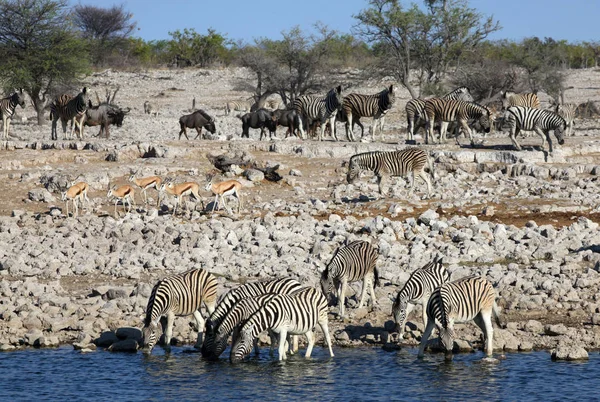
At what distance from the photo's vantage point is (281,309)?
12.1 m

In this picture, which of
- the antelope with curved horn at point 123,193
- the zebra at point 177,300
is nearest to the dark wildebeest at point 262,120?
the antelope with curved horn at point 123,193

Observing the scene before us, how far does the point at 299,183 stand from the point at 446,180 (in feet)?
11.5

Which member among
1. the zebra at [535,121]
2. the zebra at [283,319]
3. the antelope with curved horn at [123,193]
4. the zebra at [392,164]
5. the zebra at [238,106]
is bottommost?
the zebra at [283,319]

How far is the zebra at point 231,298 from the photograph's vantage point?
12492mm

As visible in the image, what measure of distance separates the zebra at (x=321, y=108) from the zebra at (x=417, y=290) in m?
16.0

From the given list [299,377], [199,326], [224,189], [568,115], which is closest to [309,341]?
[299,377]

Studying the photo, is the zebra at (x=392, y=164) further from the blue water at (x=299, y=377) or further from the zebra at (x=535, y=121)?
the blue water at (x=299, y=377)

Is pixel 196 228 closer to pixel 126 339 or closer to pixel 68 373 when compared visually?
pixel 126 339

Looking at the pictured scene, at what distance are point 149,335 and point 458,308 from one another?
12.7 ft

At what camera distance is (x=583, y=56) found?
6912cm

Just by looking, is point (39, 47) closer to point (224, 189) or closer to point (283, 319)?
point (224, 189)

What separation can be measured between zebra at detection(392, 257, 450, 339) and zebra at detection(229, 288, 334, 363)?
119 centimetres

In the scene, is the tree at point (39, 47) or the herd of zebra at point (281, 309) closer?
the herd of zebra at point (281, 309)

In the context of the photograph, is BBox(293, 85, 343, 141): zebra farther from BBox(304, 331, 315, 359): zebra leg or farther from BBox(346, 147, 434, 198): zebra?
BBox(304, 331, 315, 359): zebra leg
